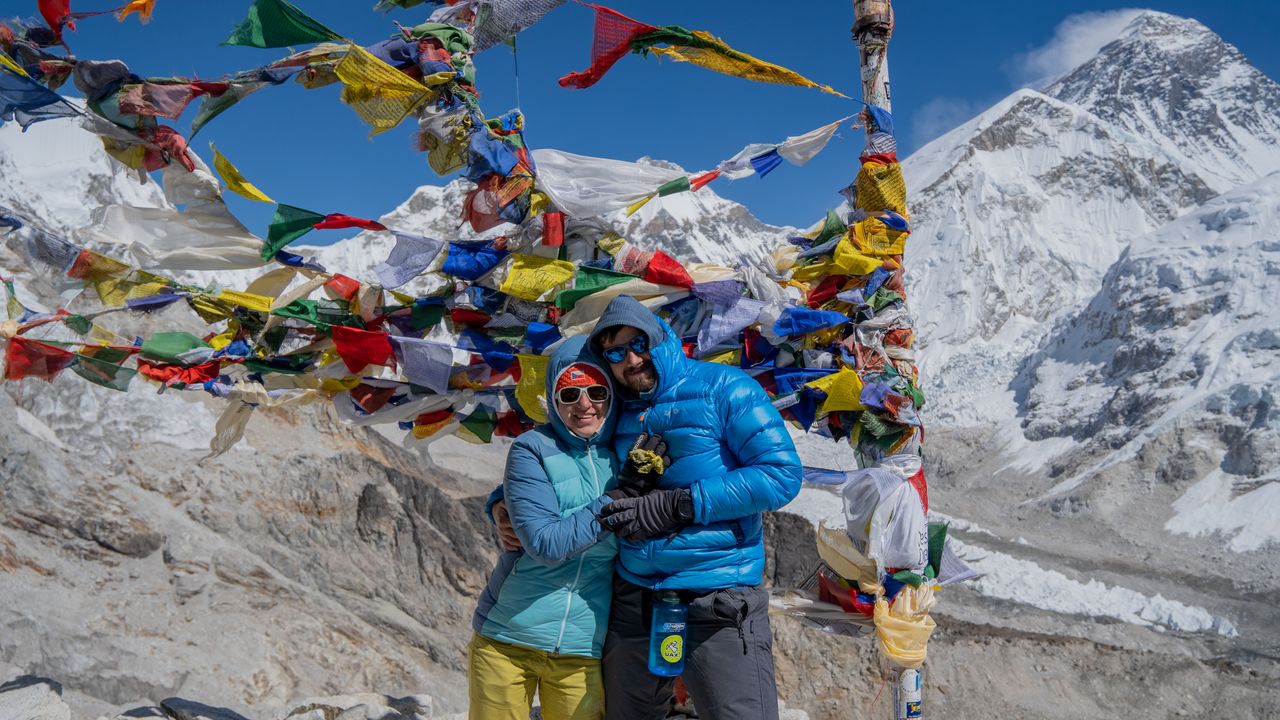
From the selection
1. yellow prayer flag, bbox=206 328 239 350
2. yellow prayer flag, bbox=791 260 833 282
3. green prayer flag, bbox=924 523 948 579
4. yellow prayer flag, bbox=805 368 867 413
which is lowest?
green prayer flag, bbox=924 523 948 579

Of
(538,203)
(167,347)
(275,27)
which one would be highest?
(275,27)

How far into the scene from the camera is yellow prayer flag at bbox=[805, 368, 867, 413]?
4324 mm

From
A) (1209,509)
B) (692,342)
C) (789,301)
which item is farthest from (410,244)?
(1209,509)

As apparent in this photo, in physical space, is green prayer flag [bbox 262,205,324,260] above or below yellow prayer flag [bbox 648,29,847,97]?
below

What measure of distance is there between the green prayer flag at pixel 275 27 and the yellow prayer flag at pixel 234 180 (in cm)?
53

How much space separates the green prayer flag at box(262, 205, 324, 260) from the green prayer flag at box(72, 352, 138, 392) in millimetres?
1136

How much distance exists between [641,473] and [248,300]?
9.47 ft

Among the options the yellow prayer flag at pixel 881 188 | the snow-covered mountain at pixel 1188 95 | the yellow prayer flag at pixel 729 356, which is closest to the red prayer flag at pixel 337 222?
the yellow prayer flag at pixel 729 356

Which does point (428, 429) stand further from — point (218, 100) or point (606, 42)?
point (606, 42)

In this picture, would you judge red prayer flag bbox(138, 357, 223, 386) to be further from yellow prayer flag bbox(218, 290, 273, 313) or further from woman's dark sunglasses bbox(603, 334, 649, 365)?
woman's dark sunglasses bbox(603, 334, 649, 365)

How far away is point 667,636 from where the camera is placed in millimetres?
2752

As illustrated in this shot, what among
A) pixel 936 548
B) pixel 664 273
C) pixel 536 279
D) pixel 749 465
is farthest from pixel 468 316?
pixel 936 548

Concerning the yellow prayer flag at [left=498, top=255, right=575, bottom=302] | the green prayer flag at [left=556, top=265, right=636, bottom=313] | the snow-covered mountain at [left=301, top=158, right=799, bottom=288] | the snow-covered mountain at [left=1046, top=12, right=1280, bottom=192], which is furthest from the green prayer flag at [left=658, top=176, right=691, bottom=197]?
the snow-covered mountain at [left=1046, top=12, right=1280, bottom=192]

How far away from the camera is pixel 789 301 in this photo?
15.3 ft
